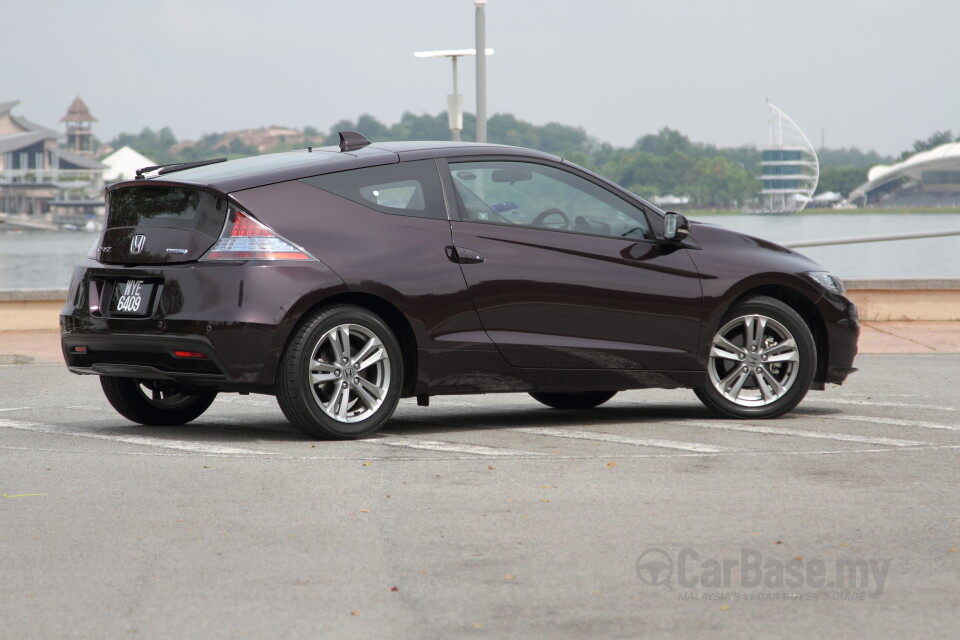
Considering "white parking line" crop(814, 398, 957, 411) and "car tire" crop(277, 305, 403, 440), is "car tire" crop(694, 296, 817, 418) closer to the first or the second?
"white parking line" crop(814, 398, 957, 411)

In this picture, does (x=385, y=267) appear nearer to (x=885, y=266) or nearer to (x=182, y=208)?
(x=182, y=208)

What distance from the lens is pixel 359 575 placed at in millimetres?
4508

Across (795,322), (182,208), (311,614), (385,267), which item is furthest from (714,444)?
(311,614)

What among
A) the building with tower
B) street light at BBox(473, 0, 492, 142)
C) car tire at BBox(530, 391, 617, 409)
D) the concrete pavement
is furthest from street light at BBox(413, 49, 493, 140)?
the building with tower

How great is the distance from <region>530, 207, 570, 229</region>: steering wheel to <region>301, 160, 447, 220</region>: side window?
1.74 feet

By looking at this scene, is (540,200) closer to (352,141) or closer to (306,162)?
(352,141)

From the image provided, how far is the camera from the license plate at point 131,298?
7.19m

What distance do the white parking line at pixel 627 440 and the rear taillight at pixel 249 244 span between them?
1.62 meters

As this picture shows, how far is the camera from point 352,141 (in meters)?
7.92

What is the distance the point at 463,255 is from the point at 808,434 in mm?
1986

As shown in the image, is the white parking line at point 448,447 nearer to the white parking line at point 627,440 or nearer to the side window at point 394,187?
the white parking line at point 627,440

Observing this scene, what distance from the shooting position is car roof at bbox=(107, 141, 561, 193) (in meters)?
7.20

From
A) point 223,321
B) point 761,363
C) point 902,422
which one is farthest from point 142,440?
point 902,422

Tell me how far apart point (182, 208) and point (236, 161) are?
0.77m
